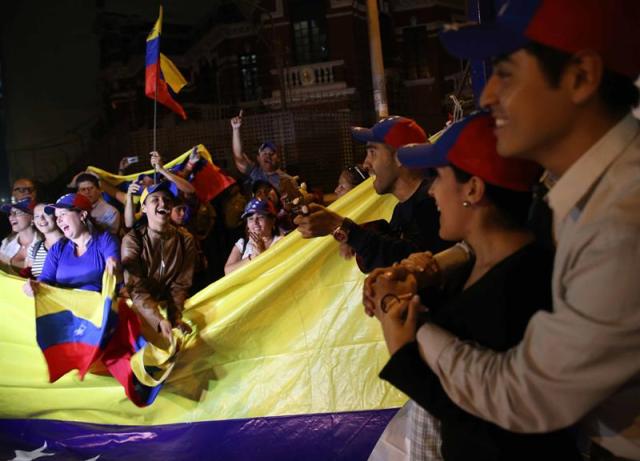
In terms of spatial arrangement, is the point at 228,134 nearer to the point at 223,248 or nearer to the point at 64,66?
the point at 223,248

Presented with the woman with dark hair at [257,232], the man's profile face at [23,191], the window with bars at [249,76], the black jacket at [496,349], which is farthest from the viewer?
the window with bars at [249,76]

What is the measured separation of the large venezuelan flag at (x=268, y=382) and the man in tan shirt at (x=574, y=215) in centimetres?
246

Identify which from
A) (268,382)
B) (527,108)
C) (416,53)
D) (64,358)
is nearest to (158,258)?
(64,358)

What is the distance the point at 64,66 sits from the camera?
Answer: 2836cm

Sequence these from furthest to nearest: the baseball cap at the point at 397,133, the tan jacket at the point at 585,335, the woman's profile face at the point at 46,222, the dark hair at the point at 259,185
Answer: the dark hair at the point at 259,185 < the woman's profile face at the point at 46,222 < the baseball cap at the point at 397,133 < the tan jacket at the point at 585,335

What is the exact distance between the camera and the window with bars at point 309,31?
89.8 feet

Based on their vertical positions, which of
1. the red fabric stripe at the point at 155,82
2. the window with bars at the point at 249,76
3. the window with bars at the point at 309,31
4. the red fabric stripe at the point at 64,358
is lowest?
the red fabric stripe at the point at 64,358

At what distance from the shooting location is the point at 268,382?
4.07m

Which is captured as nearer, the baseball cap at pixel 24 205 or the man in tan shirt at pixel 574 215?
the man in tan shirt at pixel 574 215

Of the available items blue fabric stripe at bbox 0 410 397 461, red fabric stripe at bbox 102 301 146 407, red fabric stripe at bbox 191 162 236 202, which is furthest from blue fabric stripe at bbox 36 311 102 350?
red fabric stripe at bbox 191 162 236 202

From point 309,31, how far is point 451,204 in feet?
89.4

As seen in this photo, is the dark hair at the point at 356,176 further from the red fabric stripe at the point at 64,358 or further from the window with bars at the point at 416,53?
the window with bars at the point at 416,53

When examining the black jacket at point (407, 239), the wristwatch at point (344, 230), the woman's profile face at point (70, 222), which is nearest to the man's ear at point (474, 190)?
the black jacket at point (407, 239)

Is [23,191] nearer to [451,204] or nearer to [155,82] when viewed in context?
[155,82]
